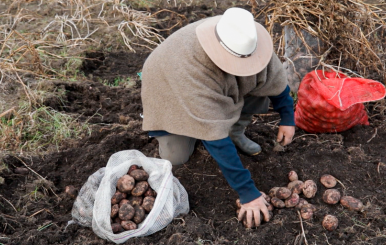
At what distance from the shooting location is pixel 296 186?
2.63 m

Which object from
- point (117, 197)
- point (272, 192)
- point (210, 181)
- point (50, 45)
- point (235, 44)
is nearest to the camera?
point (235, 44)

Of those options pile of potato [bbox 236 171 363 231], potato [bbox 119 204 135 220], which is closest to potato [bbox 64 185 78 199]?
potato [bbox 119 204 135 220]

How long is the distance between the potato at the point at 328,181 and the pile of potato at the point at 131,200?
3.43 feet

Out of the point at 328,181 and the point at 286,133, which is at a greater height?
the point at 286,133

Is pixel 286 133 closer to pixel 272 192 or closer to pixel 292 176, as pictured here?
pixel 292 176

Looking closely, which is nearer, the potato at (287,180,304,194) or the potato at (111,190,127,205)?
the potato at (111,190,127,205)

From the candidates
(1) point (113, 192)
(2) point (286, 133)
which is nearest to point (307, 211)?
(2) point (286, 133)

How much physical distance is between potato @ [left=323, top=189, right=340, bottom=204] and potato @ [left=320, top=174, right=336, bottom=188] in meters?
0.09

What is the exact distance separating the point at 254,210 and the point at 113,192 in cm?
83

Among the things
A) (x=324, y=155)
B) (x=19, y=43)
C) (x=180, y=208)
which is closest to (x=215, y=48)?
(x=180, y=208)

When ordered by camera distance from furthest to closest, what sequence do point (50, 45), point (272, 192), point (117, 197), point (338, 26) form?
point (50, 45) → point (338, 26) → point (272, 192) → point (117, 197)

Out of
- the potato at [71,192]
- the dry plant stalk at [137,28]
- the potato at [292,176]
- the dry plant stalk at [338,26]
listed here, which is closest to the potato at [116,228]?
the potato at [71,192]

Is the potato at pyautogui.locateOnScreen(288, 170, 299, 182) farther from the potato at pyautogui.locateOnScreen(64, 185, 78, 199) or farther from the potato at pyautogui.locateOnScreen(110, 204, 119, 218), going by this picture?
the potato at pyautogui.locateOnScreen(64, 185, 78, 199)

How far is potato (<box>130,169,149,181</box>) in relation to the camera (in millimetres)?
2584
